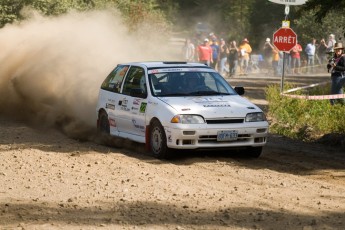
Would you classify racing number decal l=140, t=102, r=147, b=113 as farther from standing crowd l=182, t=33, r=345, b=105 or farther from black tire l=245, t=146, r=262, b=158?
standing crowd l=182, t=33, r=345, b=105

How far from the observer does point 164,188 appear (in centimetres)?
1087

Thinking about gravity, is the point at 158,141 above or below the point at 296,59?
above

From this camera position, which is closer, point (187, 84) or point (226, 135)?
point (226, 135)

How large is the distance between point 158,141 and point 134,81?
5.86 ft

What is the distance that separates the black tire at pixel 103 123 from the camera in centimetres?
1596

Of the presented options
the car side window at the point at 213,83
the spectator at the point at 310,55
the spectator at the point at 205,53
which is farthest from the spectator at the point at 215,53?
the car side window at the point at 213,83

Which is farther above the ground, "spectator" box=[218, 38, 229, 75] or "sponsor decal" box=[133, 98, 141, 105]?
"sponsor decal" box=[133, 98, 141, 105]

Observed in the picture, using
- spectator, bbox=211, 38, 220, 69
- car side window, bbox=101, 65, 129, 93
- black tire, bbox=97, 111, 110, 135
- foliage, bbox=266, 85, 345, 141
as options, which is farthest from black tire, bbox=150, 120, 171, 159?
spectator, bbox=211, 38, 220, 69

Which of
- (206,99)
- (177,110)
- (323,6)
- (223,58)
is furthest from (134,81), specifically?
(223,58)

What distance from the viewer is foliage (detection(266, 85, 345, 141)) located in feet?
57.5

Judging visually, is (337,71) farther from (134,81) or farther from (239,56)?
(239,56)

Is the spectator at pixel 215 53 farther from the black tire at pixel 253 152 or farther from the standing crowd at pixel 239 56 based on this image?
the black tire at pixel 253 152

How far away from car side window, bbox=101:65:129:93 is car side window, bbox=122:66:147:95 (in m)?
0.19

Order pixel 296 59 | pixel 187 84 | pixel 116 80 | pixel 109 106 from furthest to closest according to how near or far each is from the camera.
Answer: pixel 296 59 < pixel 116 80 < pixel 109 106 < pixel 187 84
